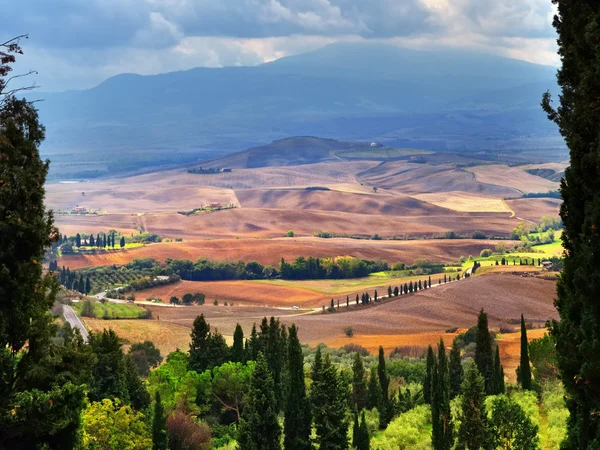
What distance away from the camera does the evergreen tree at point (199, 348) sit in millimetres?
48812

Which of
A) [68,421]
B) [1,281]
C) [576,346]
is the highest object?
[1,281]

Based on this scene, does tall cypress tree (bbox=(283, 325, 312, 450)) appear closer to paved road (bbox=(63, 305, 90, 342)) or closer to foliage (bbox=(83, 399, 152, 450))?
foliage (bbox=(83, 399, 152, 450))

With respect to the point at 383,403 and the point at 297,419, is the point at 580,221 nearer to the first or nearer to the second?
the point at 297,419

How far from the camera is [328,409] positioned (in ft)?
102

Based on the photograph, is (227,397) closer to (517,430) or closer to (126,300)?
(517,430)

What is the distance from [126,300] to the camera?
10219 centimetres

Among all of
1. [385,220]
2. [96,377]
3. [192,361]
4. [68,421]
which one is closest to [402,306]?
[192,361]

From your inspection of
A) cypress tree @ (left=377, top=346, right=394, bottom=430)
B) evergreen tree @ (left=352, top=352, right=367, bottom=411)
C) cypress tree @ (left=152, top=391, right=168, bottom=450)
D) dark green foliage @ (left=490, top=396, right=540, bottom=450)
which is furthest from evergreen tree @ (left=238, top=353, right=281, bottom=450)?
evergreen tree @ (left=352, top=352, right=367, bottom=411)

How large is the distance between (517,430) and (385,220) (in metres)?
171

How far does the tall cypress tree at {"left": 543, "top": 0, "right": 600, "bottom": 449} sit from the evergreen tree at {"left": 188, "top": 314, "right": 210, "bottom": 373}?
3529 cm

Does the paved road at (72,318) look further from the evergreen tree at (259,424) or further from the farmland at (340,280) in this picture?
the evergreen tree at (259,424)

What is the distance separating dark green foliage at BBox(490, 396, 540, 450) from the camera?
2601 centimetres

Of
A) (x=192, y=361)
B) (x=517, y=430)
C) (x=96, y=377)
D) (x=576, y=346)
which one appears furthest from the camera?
(x=192, y=361)

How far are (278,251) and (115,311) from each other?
60.6 metres
